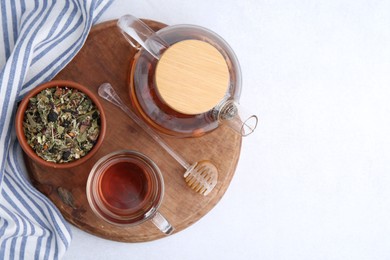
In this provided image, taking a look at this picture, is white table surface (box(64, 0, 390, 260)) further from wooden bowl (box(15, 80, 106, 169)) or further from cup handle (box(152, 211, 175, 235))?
wooden bowl (box(15, 80, 106, 169))

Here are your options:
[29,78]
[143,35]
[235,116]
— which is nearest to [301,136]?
[235,116]

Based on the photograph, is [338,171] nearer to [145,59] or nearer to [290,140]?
[290,140]

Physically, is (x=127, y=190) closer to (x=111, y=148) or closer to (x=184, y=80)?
(x=111, y=148)

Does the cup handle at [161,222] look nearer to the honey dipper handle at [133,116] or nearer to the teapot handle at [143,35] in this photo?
the honey dipper handle at [133,116]

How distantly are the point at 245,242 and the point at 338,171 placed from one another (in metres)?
0.26

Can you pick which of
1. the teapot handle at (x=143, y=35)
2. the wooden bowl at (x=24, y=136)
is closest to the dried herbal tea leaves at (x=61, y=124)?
the wooden bowl at (x=24, y=136)

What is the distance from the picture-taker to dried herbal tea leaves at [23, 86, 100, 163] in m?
0.81

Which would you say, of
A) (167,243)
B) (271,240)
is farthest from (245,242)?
(167,243)

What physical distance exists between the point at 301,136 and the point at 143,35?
0.44 metres

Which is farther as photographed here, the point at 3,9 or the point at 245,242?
the point at 245,242

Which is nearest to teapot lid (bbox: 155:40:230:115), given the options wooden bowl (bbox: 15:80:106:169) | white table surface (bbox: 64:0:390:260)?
wooden bowl (bbox: 15:80:106:169)

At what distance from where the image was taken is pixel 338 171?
1086mm

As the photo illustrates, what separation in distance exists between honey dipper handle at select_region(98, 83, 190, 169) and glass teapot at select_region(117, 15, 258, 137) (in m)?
0.03

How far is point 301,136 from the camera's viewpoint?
106 cm
